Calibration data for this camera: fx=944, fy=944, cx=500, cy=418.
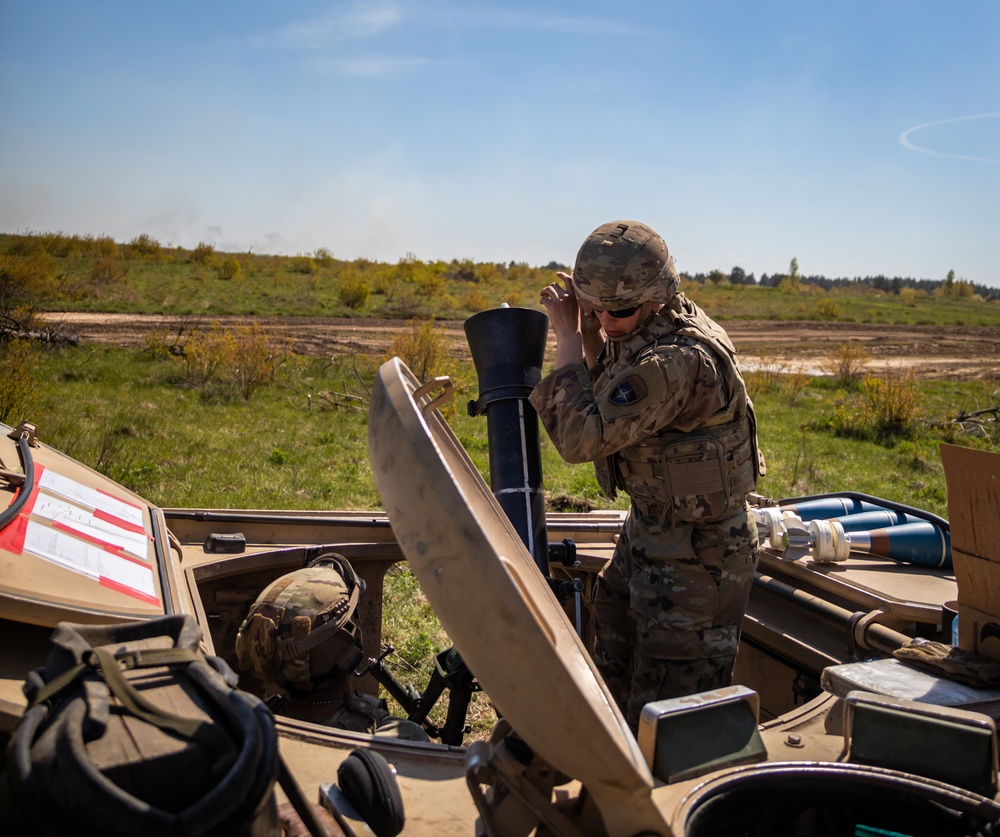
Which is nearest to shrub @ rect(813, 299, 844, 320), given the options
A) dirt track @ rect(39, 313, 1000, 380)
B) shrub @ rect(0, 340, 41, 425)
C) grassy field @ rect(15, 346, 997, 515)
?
dirt track @ rect(39, 313, 1000, 380)

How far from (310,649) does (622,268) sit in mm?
1479

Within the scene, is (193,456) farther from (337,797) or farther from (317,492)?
(337,797)

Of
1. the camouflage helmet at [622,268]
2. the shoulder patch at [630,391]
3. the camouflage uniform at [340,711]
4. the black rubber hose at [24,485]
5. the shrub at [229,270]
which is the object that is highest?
the shrub at [229,270]

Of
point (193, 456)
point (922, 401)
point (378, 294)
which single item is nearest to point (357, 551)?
point (193, 456)

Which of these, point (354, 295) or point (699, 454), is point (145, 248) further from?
point (699, 454)

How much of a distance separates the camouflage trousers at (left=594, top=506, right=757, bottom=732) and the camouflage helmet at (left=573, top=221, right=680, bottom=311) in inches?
28.6

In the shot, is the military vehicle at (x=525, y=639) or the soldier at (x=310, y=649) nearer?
the military vehicle at (x=525, y=639)

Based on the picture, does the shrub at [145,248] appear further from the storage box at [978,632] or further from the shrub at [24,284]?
the storage box at [978,632]

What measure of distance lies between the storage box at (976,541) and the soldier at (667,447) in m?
0.63

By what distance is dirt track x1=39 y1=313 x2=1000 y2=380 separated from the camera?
18719mm

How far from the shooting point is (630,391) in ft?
8.90

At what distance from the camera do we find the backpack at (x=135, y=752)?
1.12 meters

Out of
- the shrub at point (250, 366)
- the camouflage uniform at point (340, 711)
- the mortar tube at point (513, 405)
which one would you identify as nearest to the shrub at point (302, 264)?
the shrub at point (250, 366)

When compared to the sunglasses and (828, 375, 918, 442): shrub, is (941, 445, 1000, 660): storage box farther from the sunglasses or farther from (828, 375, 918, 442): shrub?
(828, 375, 918, 442): shrub
